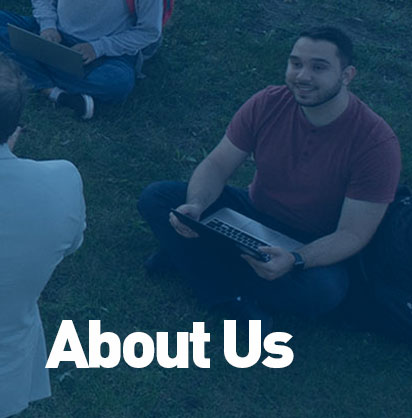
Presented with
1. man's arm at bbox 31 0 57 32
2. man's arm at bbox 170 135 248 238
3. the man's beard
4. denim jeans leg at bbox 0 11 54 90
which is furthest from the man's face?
man's arm at bbox 31 0 57 32

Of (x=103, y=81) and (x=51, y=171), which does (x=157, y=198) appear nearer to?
(x=103, y=81)

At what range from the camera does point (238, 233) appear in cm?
431

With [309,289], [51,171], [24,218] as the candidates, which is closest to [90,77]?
[309,289]

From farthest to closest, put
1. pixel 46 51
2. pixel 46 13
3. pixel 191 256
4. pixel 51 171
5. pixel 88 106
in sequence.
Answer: pixel 46 13
pixel 88 106
pixel 46 51
pixel 191 256
pixel 51 171

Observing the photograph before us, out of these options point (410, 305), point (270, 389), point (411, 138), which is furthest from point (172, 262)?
point (411, 138)

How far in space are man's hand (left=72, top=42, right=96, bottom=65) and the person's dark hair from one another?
3.61 metres

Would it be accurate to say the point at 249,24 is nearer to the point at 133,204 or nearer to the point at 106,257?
the point at 133,204

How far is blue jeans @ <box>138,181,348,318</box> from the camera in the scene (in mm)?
Answer: 4188

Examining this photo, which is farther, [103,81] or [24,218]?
[103,81]

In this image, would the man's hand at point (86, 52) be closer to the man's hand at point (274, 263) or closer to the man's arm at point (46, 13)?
the man's arm at point (46, 13)

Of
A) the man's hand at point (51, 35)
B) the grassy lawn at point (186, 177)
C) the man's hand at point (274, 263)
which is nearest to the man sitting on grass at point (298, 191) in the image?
the man's hand at point (274, 263)

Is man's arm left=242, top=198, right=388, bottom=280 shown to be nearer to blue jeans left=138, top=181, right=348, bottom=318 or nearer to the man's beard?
blue jeans left=138, top=181, right=348, bottom=318

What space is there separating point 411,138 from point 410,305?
7.77 feet

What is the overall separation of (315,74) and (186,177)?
5.82 feet
